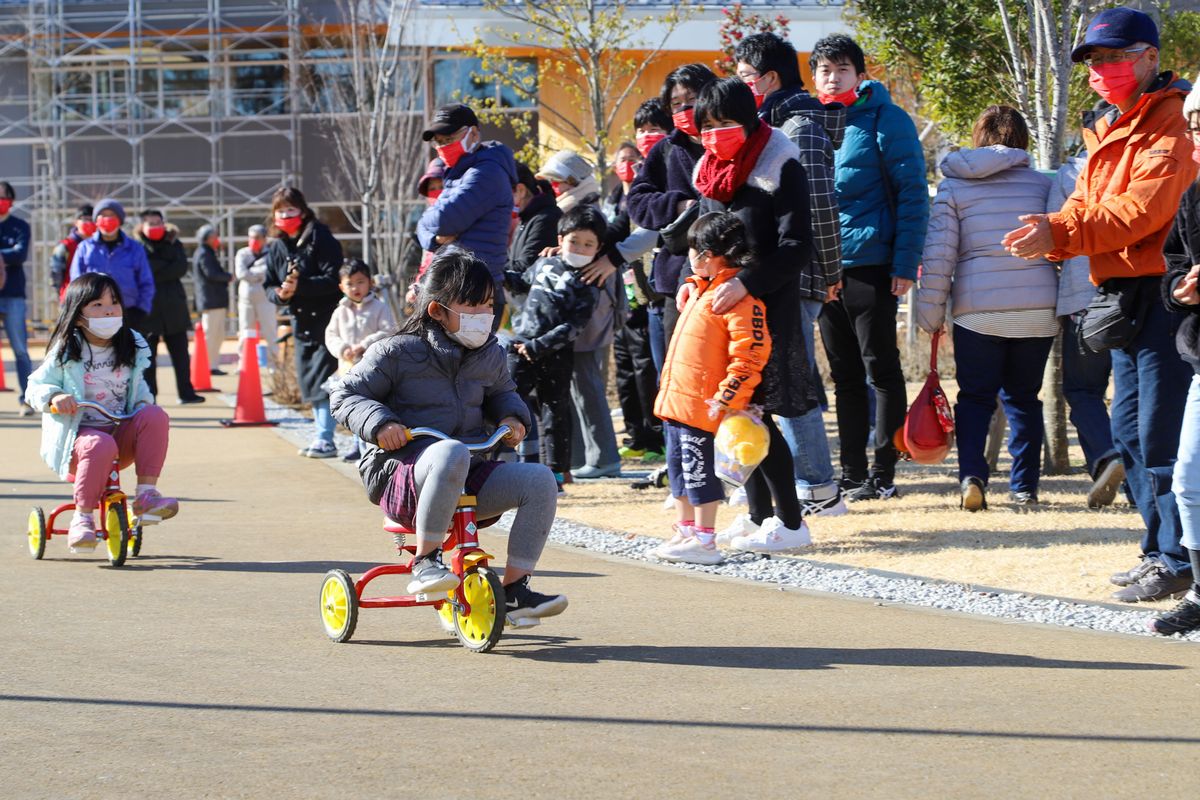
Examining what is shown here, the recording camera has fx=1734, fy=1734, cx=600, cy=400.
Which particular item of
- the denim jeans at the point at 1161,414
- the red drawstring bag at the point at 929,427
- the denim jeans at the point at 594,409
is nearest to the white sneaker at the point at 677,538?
the red drawstring bag at the point at 929,427

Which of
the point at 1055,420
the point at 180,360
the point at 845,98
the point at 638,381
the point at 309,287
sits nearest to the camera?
the point at 845,98

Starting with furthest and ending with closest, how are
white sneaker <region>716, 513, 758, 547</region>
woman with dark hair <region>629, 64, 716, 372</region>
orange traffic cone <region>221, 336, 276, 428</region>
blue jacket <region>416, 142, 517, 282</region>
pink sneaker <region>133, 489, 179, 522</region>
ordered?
orange traffic cone <region>221, 336, 276, 428</region> < blue jacket <region>416, 142, 517, 282</region> < woman with dark hair <region>629, 64, 716, 372</region> < white sneaker <region>716, 513, 758, 547</region> < pink sneaker <region>133, 489, 179, 522</region>

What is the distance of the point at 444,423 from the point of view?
20.7 ft

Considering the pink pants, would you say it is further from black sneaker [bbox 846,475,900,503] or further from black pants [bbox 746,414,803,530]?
black sneaker [bbox 846,475,900,503]

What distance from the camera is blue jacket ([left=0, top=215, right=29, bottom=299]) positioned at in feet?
54.2

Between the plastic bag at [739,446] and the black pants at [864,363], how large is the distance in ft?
5.97

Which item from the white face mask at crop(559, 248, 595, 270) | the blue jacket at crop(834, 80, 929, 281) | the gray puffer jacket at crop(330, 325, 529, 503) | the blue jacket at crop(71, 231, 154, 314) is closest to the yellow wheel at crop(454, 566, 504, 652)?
the gray puffer jacket at crop(330, 325, 529, 503)

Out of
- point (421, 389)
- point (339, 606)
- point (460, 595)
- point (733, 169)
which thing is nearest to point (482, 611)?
point (460, 595)

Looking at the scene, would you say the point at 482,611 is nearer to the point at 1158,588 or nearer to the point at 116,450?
the point at 1158,588

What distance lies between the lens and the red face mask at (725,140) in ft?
25.7

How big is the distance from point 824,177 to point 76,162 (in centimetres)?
3275

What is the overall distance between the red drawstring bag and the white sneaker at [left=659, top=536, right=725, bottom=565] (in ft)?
4.70

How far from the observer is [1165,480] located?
674 cm

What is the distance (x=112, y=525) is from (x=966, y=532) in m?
4.02
